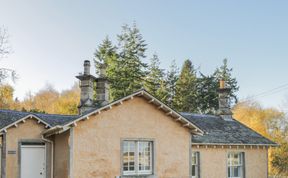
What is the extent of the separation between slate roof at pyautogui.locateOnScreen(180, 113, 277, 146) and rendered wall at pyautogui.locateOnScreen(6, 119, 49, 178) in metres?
8.35

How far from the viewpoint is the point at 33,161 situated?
853 inches

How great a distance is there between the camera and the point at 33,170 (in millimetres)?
21672

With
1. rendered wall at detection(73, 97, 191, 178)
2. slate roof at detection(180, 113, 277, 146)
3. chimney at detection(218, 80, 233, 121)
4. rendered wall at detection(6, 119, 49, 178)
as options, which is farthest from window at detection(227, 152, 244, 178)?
rendered wall at detection(6, 119, 49, 178)

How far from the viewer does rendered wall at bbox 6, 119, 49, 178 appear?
21.0 meters

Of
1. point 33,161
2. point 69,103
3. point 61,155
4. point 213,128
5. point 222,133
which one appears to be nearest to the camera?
point 61,155

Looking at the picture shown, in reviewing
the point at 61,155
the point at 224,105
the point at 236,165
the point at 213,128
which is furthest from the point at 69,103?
the point at 61,155

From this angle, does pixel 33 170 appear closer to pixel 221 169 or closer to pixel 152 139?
pixel 152 139

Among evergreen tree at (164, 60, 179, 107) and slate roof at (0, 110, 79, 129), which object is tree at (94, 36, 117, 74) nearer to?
evergreen tree at (164, 60, 179, 107)

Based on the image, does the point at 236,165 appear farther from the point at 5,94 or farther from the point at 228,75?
the point at 228,75

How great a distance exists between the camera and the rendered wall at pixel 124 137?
1894cm

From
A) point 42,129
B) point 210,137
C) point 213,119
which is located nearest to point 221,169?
point 210,137

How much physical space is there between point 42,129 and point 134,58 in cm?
3357

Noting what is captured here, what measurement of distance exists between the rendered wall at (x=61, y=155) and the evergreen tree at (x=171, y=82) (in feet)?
115

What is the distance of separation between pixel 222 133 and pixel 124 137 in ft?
27.7
